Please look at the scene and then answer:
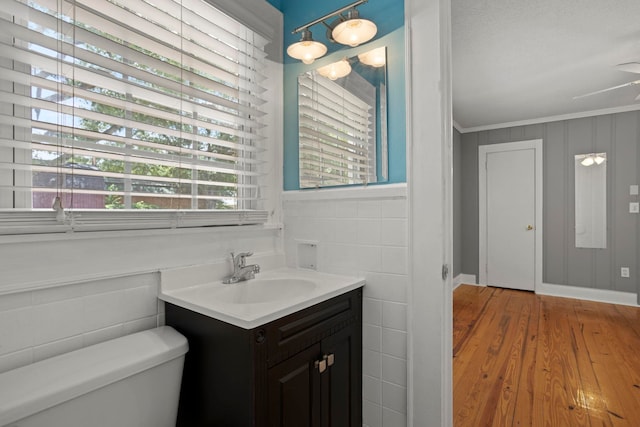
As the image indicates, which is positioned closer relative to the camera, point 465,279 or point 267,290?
point 267,290

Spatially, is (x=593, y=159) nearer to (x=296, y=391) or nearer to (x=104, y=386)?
(x=296, y=391)

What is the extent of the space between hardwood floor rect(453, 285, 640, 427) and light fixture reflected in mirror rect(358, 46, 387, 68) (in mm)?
1926

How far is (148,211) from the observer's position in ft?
4.06

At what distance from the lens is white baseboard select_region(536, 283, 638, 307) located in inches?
149

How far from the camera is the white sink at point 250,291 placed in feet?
3.31

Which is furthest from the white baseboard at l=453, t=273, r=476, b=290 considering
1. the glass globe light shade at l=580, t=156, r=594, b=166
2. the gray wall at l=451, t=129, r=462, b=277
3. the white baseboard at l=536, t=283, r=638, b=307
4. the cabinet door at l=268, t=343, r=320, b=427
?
the cabinet door at l=268, t=343, r=320, b=427

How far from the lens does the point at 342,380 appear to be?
132 centimetres

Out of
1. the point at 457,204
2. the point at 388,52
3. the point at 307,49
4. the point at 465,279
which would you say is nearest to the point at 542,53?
the point at 388,52

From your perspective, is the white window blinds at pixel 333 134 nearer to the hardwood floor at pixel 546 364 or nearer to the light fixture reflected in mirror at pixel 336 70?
the light fixture reflected in mirror at pixel 336 70

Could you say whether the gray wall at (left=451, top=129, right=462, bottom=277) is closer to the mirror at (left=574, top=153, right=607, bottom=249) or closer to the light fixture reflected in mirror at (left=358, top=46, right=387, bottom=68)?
the mirror at (left=574, top=153, right=607, bottom=249)

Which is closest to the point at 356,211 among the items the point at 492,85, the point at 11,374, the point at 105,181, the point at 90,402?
the point at 105,181

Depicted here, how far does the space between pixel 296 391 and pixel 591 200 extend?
4.59m

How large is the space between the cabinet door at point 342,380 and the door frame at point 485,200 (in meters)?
3.94

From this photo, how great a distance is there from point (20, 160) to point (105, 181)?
232 millimetres
